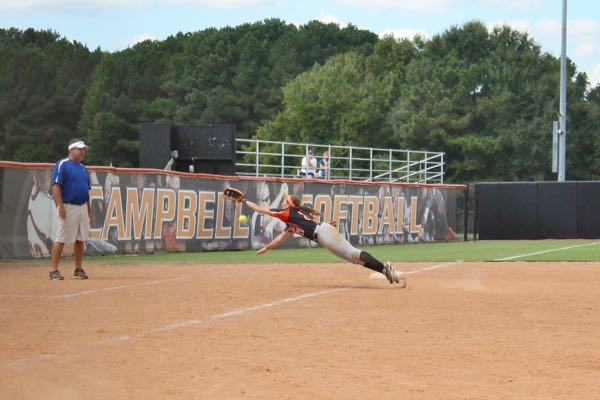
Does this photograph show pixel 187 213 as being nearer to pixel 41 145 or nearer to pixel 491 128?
pixel 491 128

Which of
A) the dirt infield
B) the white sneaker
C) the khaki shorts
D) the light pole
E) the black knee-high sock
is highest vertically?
the light pole

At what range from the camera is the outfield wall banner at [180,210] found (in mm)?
22469

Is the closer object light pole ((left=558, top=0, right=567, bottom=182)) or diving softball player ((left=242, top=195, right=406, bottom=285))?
diving softball player ((left=242, top=195, right=406, bottom=285))

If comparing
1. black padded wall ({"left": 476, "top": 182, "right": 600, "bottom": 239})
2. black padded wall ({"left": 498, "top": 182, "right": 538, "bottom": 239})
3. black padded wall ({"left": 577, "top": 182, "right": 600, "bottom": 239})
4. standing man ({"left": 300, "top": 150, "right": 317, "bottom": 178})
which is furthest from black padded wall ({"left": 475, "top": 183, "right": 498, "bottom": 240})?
standing man ({"left": 300, "top": 150, "right": 317, "bottom": 178})

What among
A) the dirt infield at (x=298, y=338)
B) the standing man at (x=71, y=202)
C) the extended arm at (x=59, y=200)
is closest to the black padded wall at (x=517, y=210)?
the dirt infield at (x=298, y=338)

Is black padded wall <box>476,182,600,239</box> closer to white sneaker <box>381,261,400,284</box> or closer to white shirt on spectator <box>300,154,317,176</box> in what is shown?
white shirt on spectator <box>300,154,317,176</box>

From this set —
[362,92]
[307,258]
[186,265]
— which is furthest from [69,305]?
[362,92]

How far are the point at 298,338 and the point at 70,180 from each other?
24.5ft

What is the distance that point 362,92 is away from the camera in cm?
9181

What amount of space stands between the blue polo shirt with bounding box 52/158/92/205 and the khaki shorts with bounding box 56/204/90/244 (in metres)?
0.12

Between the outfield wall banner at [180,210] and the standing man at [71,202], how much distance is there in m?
5.98

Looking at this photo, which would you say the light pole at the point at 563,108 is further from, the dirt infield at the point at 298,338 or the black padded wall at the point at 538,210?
the dirt infield at the point at 298,338

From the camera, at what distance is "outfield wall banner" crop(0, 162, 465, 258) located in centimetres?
2247

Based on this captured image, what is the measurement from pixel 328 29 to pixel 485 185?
232 ft
